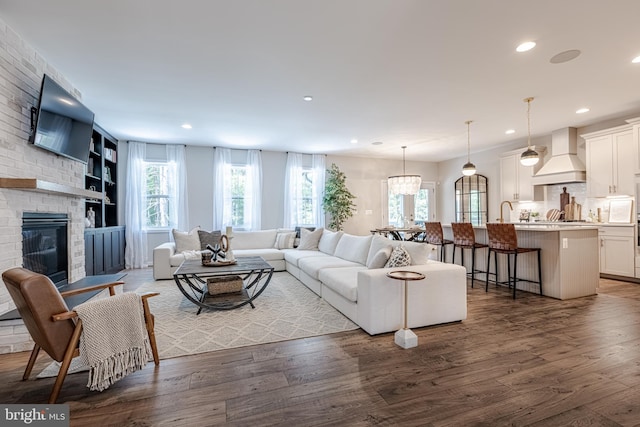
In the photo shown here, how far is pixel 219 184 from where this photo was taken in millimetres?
7117

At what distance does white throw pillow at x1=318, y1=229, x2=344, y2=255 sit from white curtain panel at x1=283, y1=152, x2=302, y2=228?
1939 millimetres

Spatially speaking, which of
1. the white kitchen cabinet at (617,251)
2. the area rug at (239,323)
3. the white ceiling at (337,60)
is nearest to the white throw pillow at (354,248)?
the area rug at (239,323)

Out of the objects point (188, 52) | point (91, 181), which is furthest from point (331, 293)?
point (91, 181)

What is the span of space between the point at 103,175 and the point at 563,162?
885cm

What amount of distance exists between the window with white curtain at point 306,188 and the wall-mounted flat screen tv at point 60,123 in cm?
445

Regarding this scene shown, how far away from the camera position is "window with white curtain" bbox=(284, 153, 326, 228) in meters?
7.72

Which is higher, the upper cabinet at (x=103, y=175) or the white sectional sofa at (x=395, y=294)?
the upper cabinet at (x=103, y=175)

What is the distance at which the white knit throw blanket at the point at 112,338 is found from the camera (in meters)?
1.90

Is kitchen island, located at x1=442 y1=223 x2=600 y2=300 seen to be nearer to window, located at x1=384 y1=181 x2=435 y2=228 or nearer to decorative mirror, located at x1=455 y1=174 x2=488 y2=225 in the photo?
decorative mirror, located at x1=455 y1=174 x2=488 y2=225

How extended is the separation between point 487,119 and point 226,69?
4.38m

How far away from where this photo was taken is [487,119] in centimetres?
523

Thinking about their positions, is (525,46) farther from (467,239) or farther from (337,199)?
(337,199)

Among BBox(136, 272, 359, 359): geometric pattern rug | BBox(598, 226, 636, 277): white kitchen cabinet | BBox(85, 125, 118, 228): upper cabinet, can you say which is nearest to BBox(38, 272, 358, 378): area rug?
BBox(136, 272, 359, 359): geometric pattern rug

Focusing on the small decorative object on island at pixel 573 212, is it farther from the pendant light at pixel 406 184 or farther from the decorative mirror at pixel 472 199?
the pendant light at pixel 406 184
